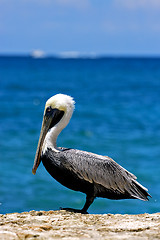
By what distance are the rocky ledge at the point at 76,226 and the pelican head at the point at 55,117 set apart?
965mm

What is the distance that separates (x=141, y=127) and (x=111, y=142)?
345 cm

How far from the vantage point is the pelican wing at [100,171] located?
5.29 m

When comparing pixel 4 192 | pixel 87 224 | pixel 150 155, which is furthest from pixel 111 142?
pixel 87 224

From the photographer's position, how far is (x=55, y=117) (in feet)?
18.8

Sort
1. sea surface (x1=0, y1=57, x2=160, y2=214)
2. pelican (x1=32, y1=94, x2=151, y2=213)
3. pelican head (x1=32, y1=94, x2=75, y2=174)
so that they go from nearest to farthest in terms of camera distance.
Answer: pelican (x1=32, y1=94, x2=151, y2=213), pelican head (x1=32, y1=94, x2=75, y2=174), sea surface (x1=0, y1=57, x2=160, y2=214)

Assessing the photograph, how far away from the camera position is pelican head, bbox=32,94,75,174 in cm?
564

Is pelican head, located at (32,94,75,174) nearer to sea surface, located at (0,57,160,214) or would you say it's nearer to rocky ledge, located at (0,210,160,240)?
rocky ledge, located at (0,210,160,240)

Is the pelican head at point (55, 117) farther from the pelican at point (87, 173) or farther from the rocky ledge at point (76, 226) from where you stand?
the rocky ledge at point (76, 226)

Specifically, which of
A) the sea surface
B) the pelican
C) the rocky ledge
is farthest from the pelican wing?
the sea surface

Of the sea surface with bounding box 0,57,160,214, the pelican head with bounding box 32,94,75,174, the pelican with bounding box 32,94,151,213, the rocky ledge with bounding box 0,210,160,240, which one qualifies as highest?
the sea surface with bounding box 0,57,160,214

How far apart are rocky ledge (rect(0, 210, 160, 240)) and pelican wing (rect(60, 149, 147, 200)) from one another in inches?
20.6

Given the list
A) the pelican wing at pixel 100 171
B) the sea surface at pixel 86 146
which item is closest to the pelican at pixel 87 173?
the pelican wing at pixel 100 171

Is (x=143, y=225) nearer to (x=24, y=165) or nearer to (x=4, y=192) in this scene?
(x=4, y=192)

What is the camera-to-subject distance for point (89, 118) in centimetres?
2002
